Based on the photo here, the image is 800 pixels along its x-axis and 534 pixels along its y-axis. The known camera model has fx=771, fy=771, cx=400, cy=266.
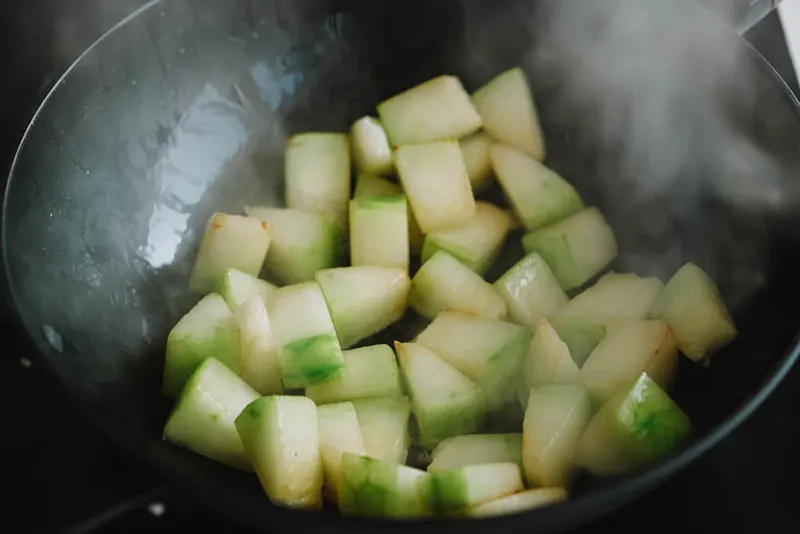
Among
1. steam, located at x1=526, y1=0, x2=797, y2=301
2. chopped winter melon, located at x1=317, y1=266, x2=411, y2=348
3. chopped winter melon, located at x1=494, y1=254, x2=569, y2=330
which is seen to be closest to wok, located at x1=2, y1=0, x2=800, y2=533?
steam, located at x1=526, y1=0, x2=797, y2=301

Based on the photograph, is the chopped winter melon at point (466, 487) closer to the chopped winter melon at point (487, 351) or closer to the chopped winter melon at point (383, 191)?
the chopped winter melon at point (487, 351)

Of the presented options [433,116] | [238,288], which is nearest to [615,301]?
[433,116]

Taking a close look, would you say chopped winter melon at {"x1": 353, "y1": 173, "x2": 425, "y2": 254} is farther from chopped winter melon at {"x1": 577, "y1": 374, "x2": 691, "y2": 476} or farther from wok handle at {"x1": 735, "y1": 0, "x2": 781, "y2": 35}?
wok handle at {"x1": 735, "y1": 0, "x2": 781, "y2": 35}

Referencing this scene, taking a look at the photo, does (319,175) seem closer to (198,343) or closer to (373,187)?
(373,187)

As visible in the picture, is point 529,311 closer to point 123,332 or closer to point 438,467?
point 438,467

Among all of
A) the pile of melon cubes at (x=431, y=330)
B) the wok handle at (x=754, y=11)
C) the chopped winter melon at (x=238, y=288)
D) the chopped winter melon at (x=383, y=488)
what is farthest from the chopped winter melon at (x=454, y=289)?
the wok handle at (x=754, y=11)
